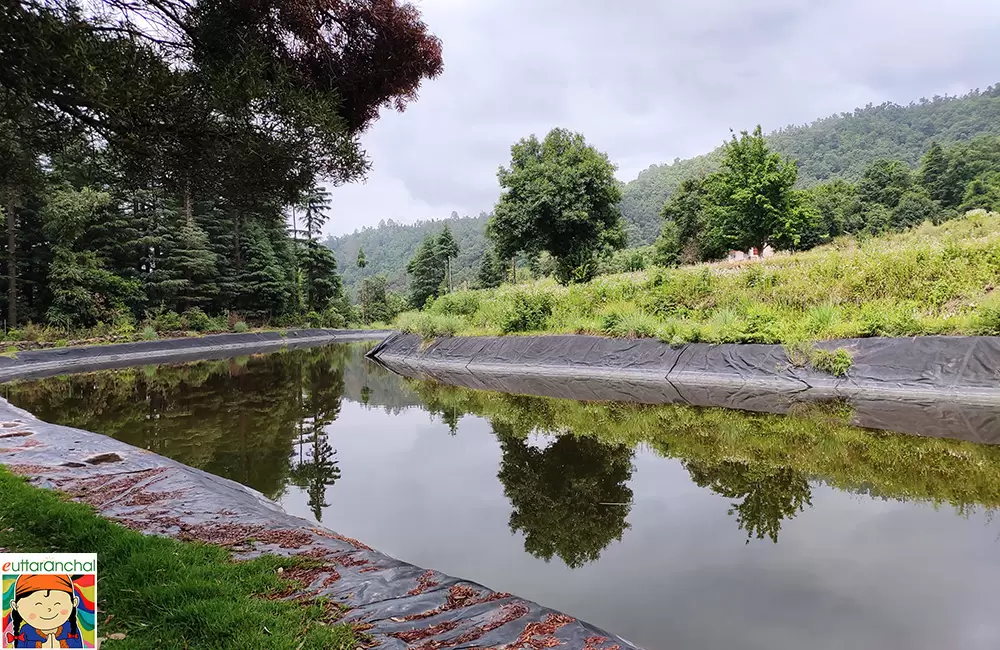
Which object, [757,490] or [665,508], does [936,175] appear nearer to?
[757,490]

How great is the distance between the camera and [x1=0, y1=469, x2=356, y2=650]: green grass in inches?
81.2

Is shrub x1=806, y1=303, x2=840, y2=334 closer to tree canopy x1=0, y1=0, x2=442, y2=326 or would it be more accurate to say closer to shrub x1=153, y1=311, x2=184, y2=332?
tree canopy x1=0, y1=0, x2=442, y2=326

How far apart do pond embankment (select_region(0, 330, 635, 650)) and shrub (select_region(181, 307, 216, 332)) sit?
2204 cm

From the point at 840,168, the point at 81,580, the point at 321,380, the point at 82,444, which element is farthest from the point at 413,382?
the point at 840,168

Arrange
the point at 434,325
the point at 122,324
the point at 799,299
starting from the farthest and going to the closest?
1. the point at 122,324
2. the point at 434,325
3. the point at 799,299

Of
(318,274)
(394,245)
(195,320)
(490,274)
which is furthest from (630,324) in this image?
(394,245)

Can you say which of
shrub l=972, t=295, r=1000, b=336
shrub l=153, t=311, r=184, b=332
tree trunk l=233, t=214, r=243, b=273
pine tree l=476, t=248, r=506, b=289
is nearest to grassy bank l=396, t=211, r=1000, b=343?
shrub l=972, t=295, r=1000, b=336

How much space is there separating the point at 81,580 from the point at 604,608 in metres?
2.36

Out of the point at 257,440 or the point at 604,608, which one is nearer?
the point at 604,608

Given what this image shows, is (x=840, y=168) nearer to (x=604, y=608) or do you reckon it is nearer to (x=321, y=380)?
(x=321, y=380)

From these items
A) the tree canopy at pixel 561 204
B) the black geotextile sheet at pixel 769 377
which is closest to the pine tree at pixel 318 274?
the tree canopy at pixel 561 204

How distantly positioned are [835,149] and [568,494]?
95939mm

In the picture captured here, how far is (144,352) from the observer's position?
2133cm

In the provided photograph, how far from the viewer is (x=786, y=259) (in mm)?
14703
